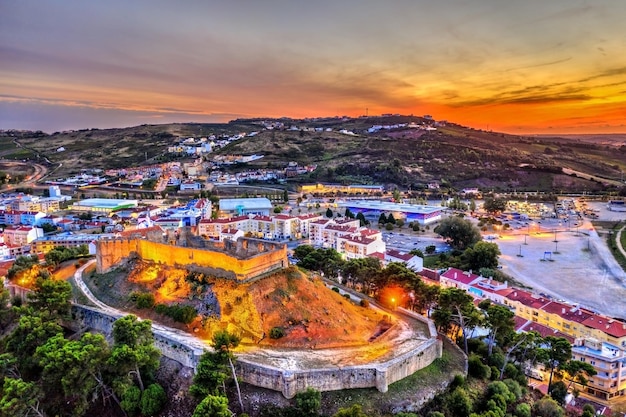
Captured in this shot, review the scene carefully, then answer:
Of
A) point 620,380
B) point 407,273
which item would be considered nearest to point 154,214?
point 407,273

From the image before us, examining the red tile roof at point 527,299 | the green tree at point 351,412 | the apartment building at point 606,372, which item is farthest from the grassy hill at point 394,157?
the green tree at point 351,412

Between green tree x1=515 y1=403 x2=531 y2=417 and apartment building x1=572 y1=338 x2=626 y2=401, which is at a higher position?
green tree x1=515 y1=403 x2=531 y2=417

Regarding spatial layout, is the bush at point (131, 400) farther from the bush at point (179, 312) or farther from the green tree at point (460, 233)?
the green tree at point (460, 233)

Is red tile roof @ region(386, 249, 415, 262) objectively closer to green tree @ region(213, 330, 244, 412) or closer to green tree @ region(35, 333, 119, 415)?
green tree @ region(213, 330, 244, 412)

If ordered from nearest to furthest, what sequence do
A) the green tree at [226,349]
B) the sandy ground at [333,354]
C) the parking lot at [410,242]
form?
the green tree at [226,349], the sandy ground at [333,354], the parking lot at [410,242]

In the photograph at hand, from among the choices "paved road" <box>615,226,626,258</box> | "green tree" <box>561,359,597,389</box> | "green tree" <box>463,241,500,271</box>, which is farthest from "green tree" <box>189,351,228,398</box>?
"paved road" <box>615,226,626,258</box>
